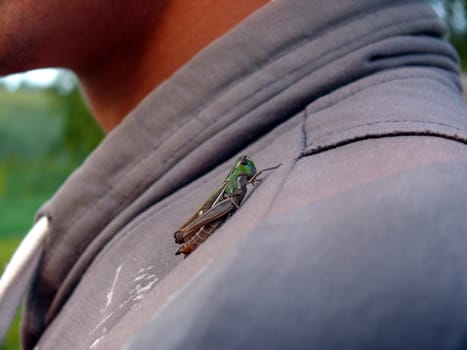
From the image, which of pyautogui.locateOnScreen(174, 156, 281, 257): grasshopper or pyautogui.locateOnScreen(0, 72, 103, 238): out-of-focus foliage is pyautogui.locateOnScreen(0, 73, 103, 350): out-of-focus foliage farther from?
pyautogui.locateOnScreen(174, 156, 281, 257): grasshopper

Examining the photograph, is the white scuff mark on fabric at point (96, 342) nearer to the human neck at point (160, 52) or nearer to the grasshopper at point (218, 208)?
the grasshopper at point (218, 208)

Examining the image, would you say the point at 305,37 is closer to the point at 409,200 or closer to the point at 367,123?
the point at 367,123

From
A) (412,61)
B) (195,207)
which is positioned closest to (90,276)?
(195,207)

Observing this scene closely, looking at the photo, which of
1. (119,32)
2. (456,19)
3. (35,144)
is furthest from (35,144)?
(119,32)

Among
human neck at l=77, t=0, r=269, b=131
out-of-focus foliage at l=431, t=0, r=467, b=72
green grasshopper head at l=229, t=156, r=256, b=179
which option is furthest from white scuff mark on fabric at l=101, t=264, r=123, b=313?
out-of-focus foliage at l=431, t=0, r=467, b=72

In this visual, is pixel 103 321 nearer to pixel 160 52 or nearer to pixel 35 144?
pixel 160 52

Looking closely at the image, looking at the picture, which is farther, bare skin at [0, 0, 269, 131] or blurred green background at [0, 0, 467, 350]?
blurred green background at [0, 0, 467, 350]
